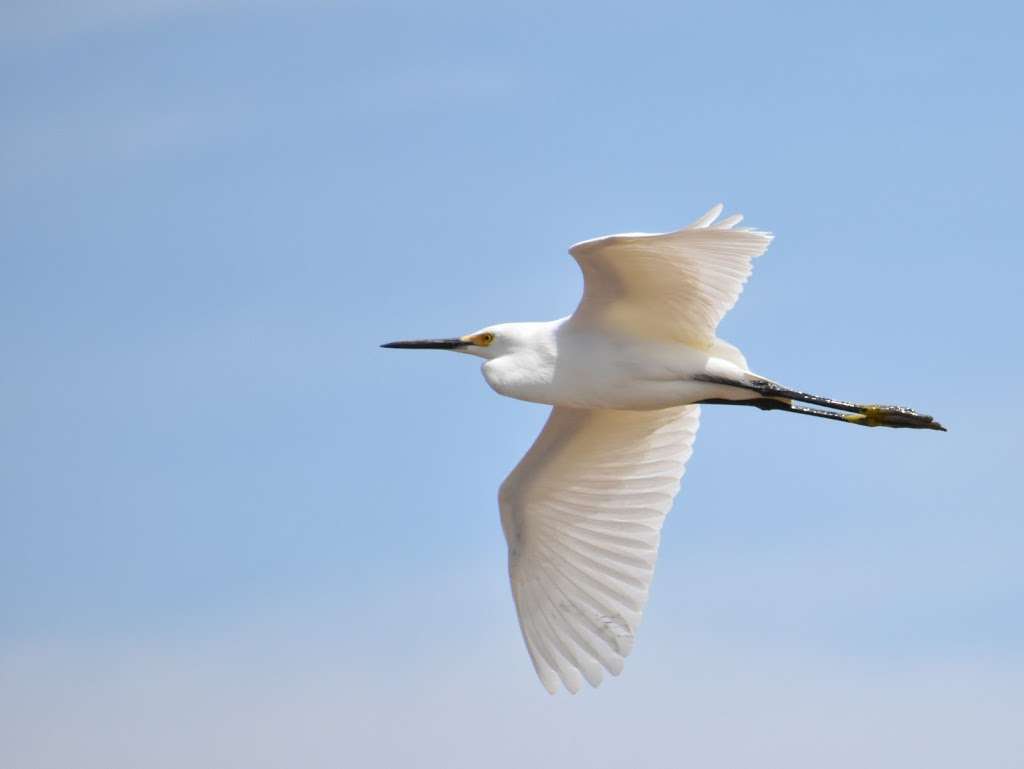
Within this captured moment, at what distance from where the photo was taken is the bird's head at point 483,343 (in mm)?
17078

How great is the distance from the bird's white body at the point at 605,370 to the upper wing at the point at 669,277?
6.2 inches

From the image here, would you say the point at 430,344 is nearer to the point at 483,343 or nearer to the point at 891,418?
the point at 483,343

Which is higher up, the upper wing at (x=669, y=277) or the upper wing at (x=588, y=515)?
the upper wing at (x=669, y=277)

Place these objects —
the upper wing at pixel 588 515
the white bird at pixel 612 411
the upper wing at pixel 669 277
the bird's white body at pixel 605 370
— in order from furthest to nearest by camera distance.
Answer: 1. the upper wing at pixel 588 515
2. the bird's white body at pixel 605 370
3. the white bird at pixel 612 411
4. the upper wing at pixel 669 277

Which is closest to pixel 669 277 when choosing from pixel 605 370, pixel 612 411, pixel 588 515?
pixel 605 370

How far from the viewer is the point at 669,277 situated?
16078 millimetres

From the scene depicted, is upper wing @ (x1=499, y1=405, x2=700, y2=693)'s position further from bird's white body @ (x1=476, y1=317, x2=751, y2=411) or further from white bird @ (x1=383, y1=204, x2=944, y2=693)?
bird's white body @ (x1=476, y1=317, x2=751, y2=411)

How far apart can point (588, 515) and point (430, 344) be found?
A: 7.23 ft

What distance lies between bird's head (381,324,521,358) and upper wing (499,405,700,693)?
113cm

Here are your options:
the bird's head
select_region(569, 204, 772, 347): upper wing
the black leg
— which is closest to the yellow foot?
the black leg

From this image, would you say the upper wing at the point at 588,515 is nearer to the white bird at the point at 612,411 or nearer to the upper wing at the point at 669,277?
the white bird at the point at 612,411

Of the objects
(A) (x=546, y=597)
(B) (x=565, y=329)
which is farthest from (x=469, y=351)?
(A) (x=546, y=597)

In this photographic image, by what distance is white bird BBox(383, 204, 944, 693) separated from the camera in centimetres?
1602

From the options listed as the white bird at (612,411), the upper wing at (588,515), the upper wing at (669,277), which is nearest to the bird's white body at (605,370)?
the white bird at (612,411)
